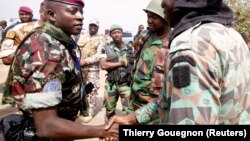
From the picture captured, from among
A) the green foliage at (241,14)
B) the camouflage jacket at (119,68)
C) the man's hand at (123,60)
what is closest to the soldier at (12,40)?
the camouflage jacket at (119,68)

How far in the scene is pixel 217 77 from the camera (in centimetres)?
139

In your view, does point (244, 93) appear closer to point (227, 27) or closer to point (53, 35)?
Answer: point (227, 27)

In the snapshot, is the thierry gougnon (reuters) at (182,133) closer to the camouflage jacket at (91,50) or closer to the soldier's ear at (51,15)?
the soldier's ear at (51,15)

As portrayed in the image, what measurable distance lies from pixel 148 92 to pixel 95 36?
3612 millimetres

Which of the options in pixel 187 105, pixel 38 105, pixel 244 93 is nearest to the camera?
pixel 187 105

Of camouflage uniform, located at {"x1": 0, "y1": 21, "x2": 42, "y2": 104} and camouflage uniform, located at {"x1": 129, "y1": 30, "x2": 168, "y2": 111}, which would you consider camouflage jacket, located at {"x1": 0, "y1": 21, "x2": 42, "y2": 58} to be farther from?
camouflage uniform, located at {"x1": 129, "y1": 30, "x2": 168, "y2": 111}

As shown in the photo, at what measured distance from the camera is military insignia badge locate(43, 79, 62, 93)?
194cm

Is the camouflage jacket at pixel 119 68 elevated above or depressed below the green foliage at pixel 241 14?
below

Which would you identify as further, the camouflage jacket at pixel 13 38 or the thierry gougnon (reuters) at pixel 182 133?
the camouflage jacket at pixel 13 38

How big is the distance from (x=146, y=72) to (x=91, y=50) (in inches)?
127

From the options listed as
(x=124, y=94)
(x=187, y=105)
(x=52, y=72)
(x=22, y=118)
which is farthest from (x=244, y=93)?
(x=124, y=94)

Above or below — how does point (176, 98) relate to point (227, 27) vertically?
below

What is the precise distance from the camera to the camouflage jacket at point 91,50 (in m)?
6.35

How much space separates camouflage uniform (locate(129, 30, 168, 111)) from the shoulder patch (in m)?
1.96
